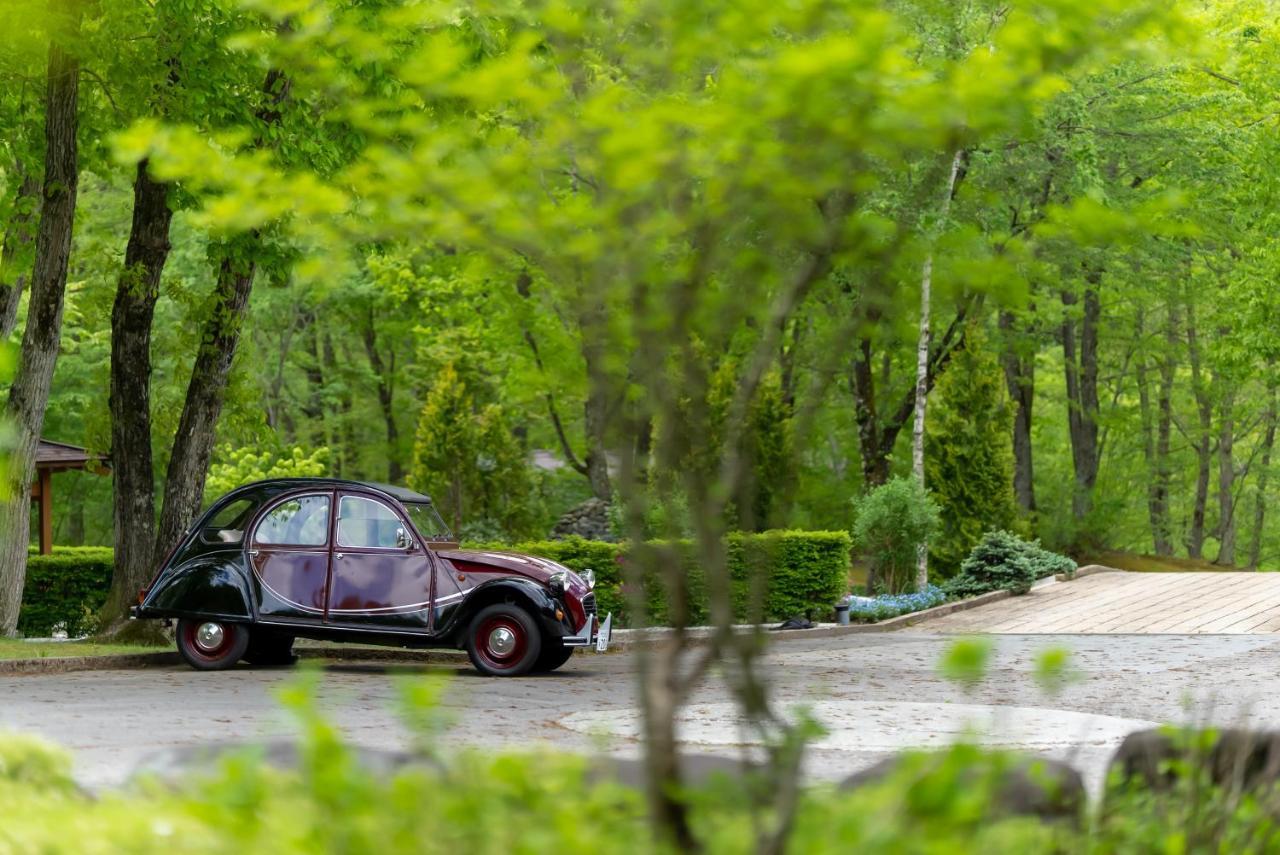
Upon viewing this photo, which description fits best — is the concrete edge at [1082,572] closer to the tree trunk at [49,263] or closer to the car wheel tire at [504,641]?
the car wheel tire at [504,641]

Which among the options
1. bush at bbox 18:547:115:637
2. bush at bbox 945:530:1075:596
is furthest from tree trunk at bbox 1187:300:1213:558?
bush at bbox 18:547:115:637

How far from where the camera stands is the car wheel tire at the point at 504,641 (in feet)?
48.4

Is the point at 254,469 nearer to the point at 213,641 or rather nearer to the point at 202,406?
the point at 202,406

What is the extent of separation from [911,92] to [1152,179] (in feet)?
88.0

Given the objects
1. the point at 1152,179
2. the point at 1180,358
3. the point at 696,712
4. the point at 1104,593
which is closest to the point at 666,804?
the point at 696,712

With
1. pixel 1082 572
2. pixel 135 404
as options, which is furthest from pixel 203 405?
pixel 1082 572

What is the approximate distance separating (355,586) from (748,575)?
677 centimetres

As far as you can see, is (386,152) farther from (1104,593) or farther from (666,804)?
(1104,593)

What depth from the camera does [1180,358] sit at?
129 feet

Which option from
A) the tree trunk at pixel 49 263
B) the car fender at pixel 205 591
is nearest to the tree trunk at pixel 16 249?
the tree trunk at pixel 49 263

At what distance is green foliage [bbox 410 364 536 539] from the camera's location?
97.5 ft

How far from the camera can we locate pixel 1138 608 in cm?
2231

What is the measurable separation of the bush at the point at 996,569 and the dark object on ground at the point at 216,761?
20.0m

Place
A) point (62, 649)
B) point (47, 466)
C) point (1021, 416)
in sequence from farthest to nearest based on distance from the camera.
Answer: point (1021, 416), point (47, 466), point (62, 649)
